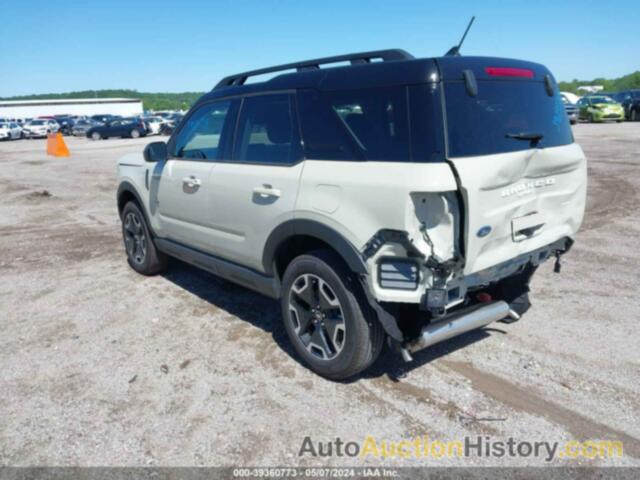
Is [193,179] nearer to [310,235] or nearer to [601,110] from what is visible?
[310,235]

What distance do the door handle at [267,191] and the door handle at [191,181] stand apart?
0.90 m

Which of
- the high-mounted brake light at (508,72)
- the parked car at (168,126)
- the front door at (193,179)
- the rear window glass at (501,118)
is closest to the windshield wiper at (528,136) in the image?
the rear window glass at (501,118)

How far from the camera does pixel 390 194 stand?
9.18ft

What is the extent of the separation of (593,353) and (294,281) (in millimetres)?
2266

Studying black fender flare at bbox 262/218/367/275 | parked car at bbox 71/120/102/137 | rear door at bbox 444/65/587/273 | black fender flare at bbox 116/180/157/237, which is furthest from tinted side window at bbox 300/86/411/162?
parked car at bbox 71/120/102/137

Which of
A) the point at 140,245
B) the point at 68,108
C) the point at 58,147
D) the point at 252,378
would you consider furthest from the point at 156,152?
the point at 68,108

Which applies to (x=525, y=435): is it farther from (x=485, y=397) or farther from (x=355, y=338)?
(x=355, y=338)

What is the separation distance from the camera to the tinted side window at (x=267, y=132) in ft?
11.8

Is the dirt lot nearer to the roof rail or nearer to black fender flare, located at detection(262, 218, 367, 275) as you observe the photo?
black fender flare, located at detection(262, 218, 367, 275)

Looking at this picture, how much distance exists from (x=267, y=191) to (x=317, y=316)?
→ 3.11ft

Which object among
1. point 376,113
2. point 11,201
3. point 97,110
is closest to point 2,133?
point 11,201

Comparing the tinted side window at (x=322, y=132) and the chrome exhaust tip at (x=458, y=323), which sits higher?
the tinted side window at (x=322, y=132)

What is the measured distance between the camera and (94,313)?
4.87 m

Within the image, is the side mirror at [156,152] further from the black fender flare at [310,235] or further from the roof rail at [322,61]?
the black fender flare at [310,235]
